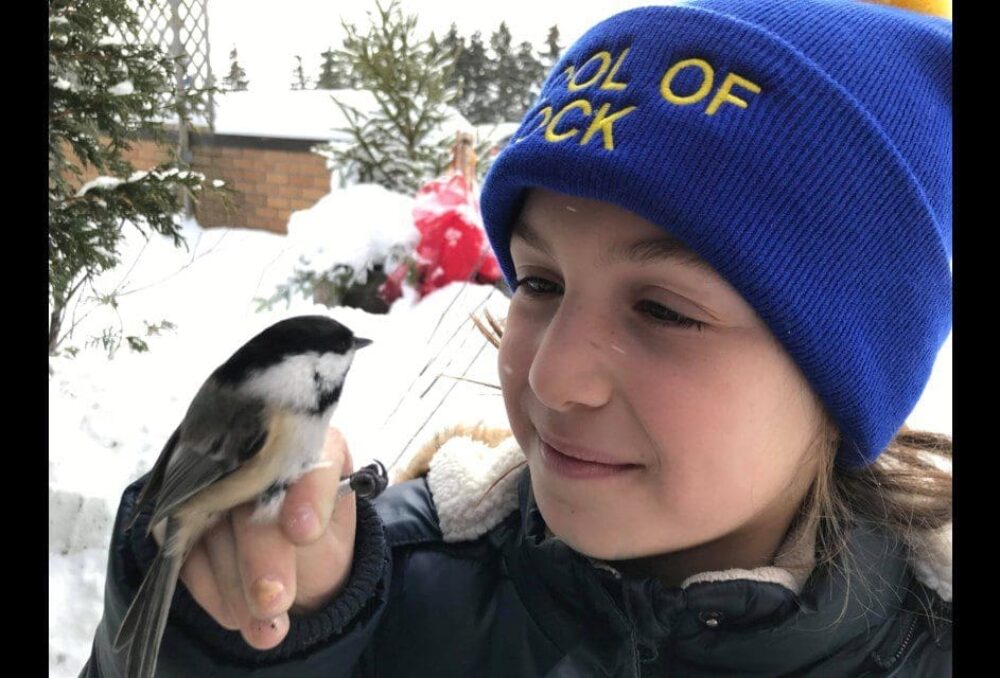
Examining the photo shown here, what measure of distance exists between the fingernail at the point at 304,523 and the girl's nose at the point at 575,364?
236mm

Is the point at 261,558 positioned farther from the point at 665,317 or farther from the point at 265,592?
the point at 665,317

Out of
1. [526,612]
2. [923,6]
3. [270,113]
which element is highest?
[923,6]

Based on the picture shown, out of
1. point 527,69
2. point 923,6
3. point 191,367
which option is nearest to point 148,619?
point 191,367

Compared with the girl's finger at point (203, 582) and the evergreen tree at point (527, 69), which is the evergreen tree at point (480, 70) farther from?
the girl's finger at point (203, 582)

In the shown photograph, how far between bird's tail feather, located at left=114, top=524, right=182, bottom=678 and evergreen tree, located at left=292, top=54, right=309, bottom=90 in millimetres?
419

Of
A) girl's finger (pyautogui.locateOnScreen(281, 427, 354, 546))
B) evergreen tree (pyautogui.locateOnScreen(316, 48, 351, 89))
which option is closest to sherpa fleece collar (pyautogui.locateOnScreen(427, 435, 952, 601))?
girl's finger (pyautogui.locateOnScreen(281, 427, 354, 546))

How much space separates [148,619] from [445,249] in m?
0.82

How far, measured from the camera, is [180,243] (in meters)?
0.71

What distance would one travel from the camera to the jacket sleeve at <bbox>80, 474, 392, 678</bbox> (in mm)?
542

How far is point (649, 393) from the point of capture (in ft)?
1.97

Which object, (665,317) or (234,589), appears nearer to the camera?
(234,589)

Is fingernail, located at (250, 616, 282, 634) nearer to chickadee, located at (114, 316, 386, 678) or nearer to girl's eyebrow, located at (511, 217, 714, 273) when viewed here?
chickadee, located at (114, 316, 386, 678)

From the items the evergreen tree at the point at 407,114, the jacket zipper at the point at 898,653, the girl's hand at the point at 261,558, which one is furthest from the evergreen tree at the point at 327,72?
the evergreen tree at the point at 407,114

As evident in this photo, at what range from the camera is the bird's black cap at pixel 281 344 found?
0.41m
